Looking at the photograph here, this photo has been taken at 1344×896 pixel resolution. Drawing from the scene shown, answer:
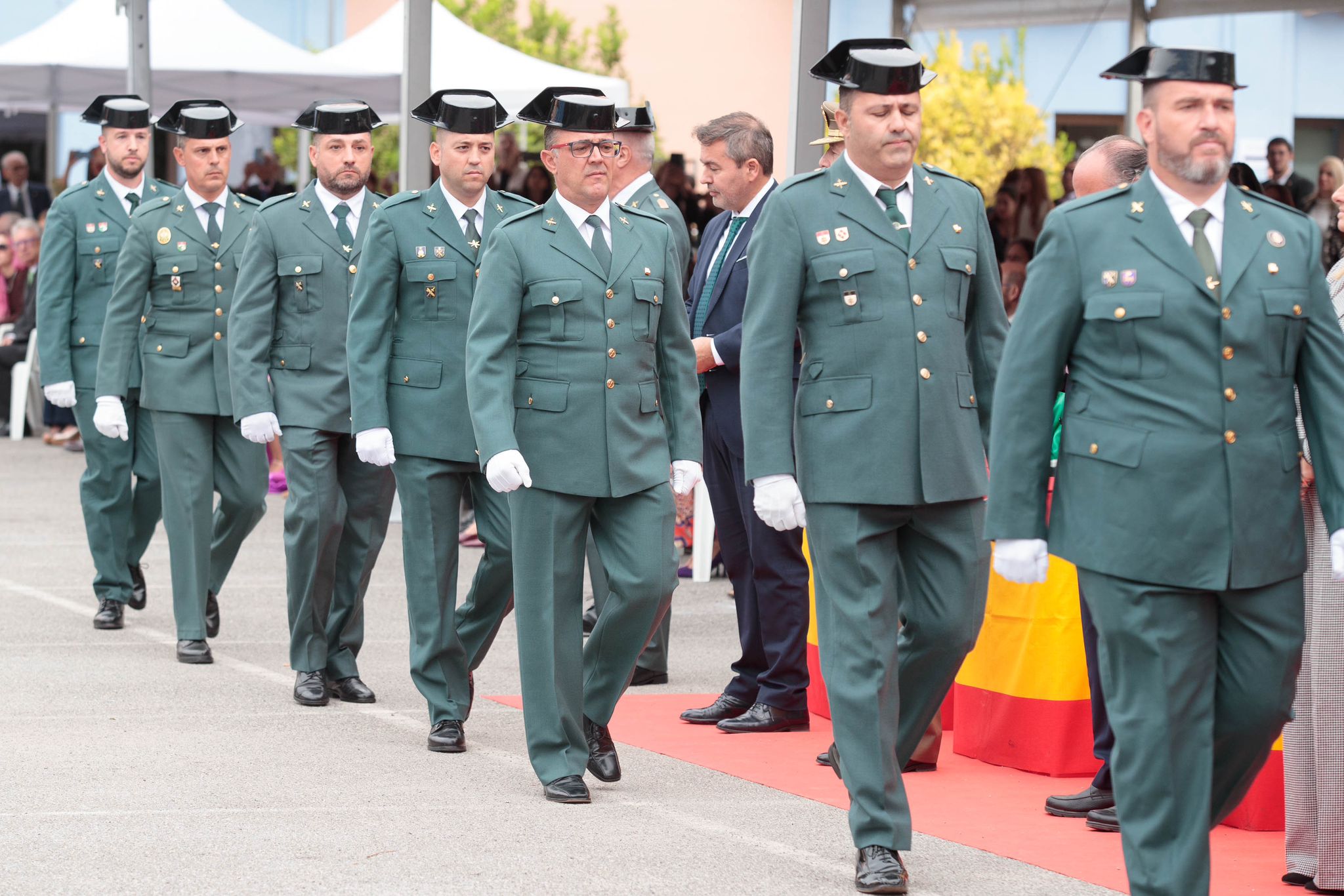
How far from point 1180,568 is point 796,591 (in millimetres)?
3102

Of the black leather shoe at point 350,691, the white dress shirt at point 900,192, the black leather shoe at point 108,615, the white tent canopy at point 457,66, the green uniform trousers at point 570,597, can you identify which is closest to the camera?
the white dress shirt at point 900,192

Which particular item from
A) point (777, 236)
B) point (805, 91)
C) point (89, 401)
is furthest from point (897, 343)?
point (89, 401)

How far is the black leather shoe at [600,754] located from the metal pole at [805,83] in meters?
3.85

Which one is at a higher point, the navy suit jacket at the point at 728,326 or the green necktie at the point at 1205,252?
the green necktie at the point at 1205,252

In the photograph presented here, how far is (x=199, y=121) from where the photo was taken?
27.5ft

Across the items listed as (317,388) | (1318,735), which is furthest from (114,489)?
(1318,735)

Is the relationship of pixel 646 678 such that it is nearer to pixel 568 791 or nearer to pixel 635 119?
pixel 568 791

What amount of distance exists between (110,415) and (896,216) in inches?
178

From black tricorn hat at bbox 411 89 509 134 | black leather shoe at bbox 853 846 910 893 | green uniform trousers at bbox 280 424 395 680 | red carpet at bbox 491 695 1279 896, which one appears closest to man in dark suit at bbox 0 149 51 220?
green uniform trousers at bbox 280 424 395 680

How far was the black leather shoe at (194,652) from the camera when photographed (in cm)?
813

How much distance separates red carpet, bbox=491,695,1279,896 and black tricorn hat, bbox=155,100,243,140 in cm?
277

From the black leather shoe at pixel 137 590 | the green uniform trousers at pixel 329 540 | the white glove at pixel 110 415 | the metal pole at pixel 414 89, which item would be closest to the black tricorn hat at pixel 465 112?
the green uniform trousers at pixel 329 540

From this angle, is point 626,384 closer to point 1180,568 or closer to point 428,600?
point 428,600

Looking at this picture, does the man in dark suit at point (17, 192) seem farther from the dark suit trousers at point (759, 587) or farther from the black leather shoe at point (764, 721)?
the black leather shoe at point (764, 721)
